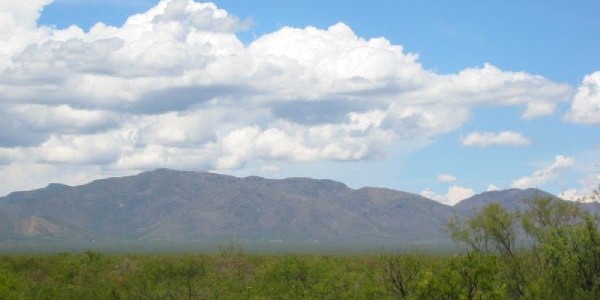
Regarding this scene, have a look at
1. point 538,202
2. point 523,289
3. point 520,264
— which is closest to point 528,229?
point 538,202

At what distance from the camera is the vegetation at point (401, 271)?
158 ft

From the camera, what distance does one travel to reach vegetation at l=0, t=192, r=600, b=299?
158ft

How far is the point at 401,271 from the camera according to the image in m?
61.4

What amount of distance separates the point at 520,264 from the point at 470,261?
21.5 metres

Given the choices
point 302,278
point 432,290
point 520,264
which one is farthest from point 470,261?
point 302,278

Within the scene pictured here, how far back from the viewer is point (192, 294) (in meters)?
81.4

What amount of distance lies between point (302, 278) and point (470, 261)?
38422mm

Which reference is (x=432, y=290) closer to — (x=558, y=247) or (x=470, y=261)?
(x=470, y=261)

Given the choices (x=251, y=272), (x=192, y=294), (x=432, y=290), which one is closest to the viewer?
(x=432, y=290)

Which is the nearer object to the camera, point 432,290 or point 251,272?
point 432,290

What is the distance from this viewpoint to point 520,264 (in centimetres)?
6462

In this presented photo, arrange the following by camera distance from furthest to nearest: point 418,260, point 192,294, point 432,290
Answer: point 192,294 < point 418,260 < point 432,290

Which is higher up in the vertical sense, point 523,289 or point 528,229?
point 528,229

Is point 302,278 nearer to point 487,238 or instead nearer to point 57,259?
point 487,238
